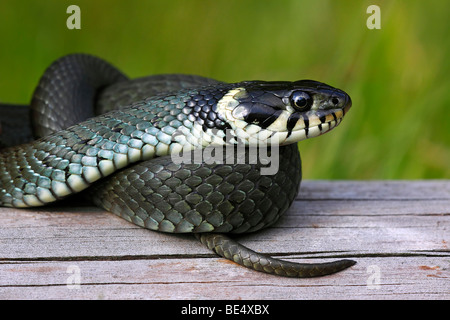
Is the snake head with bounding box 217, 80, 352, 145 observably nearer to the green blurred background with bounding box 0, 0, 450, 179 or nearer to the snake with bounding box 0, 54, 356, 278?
the snake with bounding box 0, 54, 356, 278

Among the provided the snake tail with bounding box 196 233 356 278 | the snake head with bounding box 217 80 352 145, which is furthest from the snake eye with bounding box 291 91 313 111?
the snake tail with bounding box 196 233 356 278

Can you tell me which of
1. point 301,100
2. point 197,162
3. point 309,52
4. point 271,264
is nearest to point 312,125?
point 301,100

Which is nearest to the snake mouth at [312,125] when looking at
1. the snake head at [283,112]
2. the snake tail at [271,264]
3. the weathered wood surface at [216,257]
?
the snake head at [283,112]

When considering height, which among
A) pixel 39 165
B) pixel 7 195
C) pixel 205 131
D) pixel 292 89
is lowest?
pixel 7 195

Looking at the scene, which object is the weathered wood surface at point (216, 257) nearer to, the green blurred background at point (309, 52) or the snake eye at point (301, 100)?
the snake eye at point (301, 100)

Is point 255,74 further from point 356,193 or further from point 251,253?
point 251,253

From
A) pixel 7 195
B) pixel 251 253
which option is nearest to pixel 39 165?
pixel 7 195

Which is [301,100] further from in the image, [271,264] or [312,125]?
[271,264]
